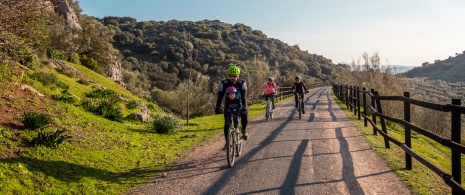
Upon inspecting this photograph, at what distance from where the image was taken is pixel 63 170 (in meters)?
5.86

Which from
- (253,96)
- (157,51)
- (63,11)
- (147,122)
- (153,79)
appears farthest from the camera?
(157,51)

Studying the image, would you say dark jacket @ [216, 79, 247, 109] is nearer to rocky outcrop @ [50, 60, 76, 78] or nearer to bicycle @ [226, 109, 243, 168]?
bicycle @ [226, 109, 243, 168]

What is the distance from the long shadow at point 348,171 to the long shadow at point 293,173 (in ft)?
2.98

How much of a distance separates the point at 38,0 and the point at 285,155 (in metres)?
7.13

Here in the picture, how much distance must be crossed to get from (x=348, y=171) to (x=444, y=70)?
124422 mm

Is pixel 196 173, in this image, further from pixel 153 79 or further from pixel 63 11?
pixel 153 79

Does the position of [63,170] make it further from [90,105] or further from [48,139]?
[90,105]

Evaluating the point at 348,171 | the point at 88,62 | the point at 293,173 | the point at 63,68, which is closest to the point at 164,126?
the point at 293,173

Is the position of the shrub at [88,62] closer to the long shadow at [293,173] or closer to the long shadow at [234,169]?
the long shadow at [234,169]

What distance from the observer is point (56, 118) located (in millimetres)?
8398

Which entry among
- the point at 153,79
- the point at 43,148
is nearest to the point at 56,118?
the point at 43,148

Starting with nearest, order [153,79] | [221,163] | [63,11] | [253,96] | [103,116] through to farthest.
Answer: [221,163], [103,116], [63,11], [253,96], [153,79]

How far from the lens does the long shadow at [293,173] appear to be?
530 centimetres

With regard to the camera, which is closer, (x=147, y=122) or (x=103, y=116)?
(x=103, y=116)
